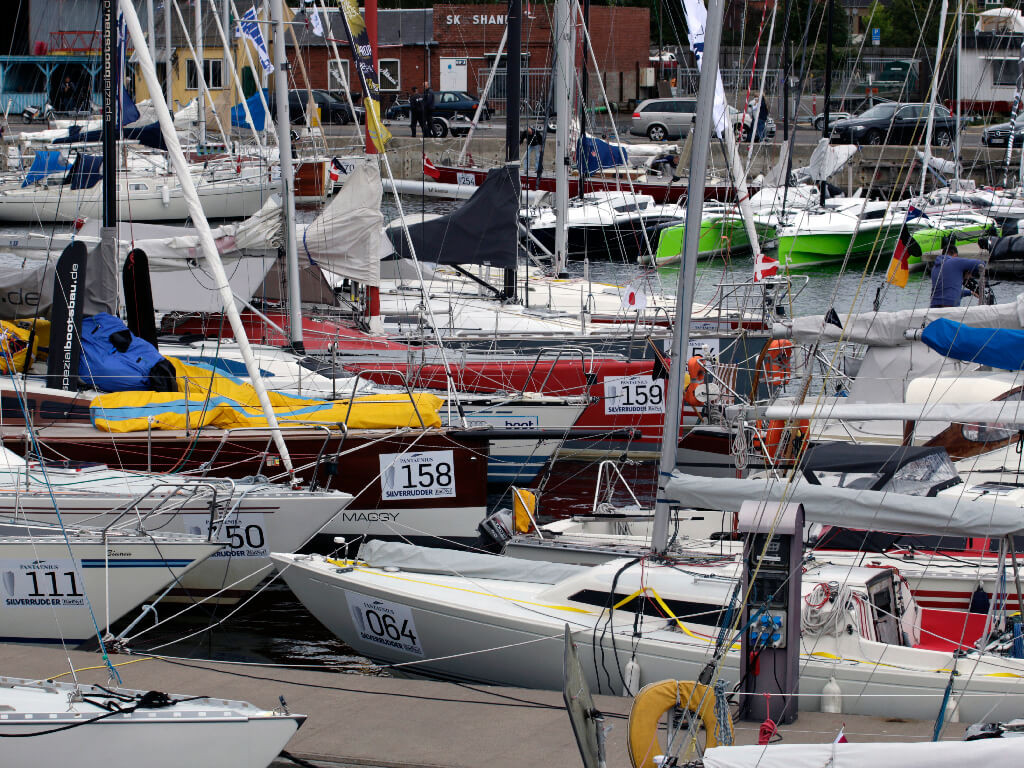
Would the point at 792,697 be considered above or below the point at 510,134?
below

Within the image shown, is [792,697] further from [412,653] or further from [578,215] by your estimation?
[578,215]

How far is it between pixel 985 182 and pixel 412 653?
34.3 metres

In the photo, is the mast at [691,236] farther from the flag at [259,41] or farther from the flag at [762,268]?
the flag at [259,41]

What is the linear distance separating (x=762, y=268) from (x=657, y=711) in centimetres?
1071

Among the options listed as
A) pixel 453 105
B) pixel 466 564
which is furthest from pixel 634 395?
pixel 453 105

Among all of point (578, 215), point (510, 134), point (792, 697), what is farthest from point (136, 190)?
point (792, 697)

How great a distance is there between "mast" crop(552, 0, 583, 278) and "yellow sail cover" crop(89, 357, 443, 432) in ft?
30.1

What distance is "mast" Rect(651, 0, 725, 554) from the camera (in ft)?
28.0

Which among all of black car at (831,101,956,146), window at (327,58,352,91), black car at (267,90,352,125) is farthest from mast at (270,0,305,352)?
black car at (831,101,956,146)

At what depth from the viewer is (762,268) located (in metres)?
16.8

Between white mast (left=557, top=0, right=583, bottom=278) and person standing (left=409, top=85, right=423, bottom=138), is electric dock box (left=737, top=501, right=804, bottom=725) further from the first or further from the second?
person standing (left=409, top=85, right=423, bottom=138)

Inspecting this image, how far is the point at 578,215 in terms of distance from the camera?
32375 mm

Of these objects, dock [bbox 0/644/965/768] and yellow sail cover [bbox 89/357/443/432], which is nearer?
dock [bbox 0/644/965/768]

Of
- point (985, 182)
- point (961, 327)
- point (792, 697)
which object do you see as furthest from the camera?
point (985, 182)
